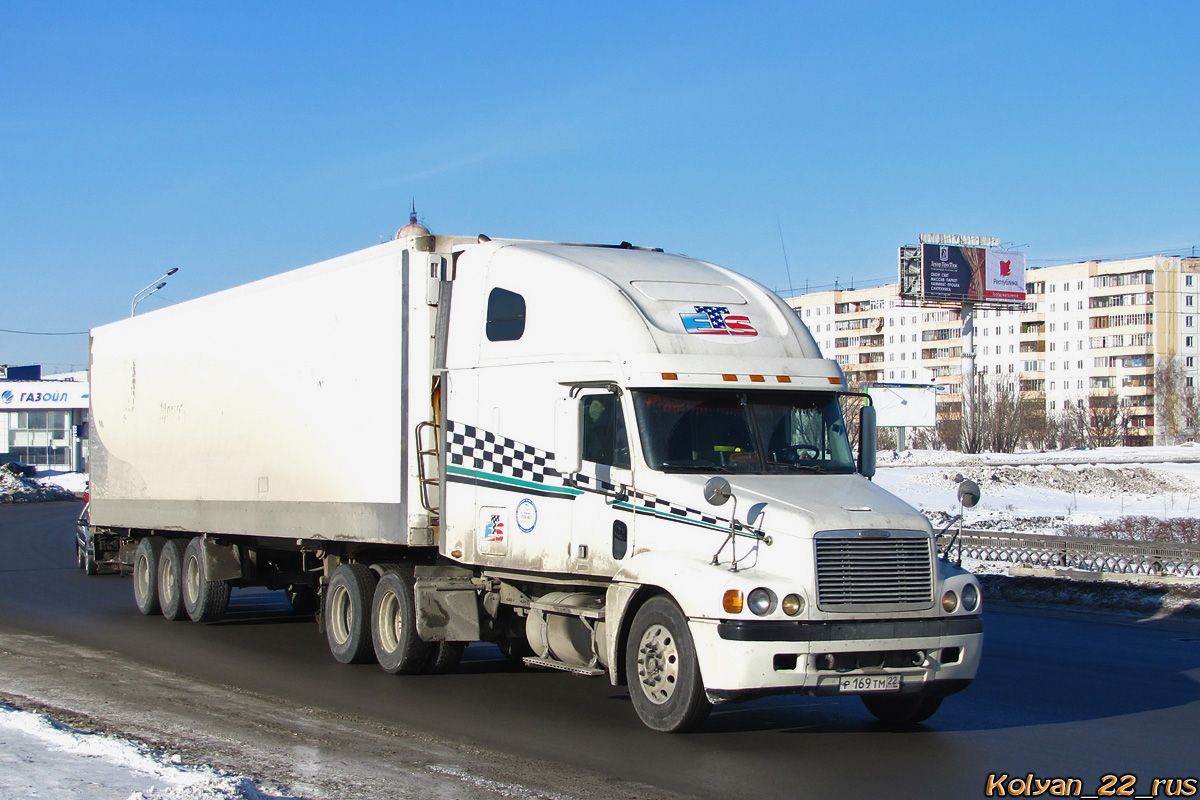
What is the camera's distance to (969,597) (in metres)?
9.11

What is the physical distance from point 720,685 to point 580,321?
315cm

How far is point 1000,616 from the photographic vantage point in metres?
17.4

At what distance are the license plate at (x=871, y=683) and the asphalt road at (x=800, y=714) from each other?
0.43 metres

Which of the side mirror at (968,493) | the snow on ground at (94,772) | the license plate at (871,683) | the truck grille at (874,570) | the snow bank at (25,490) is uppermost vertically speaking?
the side mirror at (968,493)

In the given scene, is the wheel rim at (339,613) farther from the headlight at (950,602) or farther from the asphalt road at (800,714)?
the headlight at (950,602)

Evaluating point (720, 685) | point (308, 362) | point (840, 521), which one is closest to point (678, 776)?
point (720, 685)

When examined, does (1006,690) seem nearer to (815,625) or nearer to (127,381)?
(815,625)

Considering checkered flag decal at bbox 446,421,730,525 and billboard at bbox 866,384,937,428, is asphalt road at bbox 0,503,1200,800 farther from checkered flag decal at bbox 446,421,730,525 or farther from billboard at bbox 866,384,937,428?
billboard at bbox 866,384,937,428

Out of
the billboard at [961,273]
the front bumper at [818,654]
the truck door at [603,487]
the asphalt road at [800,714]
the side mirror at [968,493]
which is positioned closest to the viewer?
the asphalt road at [800,714]

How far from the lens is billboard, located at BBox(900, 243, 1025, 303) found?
3538 inches

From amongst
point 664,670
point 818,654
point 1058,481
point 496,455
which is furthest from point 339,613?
point 1058,481

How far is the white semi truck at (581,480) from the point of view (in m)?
8.73

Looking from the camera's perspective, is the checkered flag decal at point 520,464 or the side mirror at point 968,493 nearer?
the checkered flag decal at point 520,464

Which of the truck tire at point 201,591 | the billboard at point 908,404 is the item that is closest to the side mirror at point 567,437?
the truck tire at point 201,591
